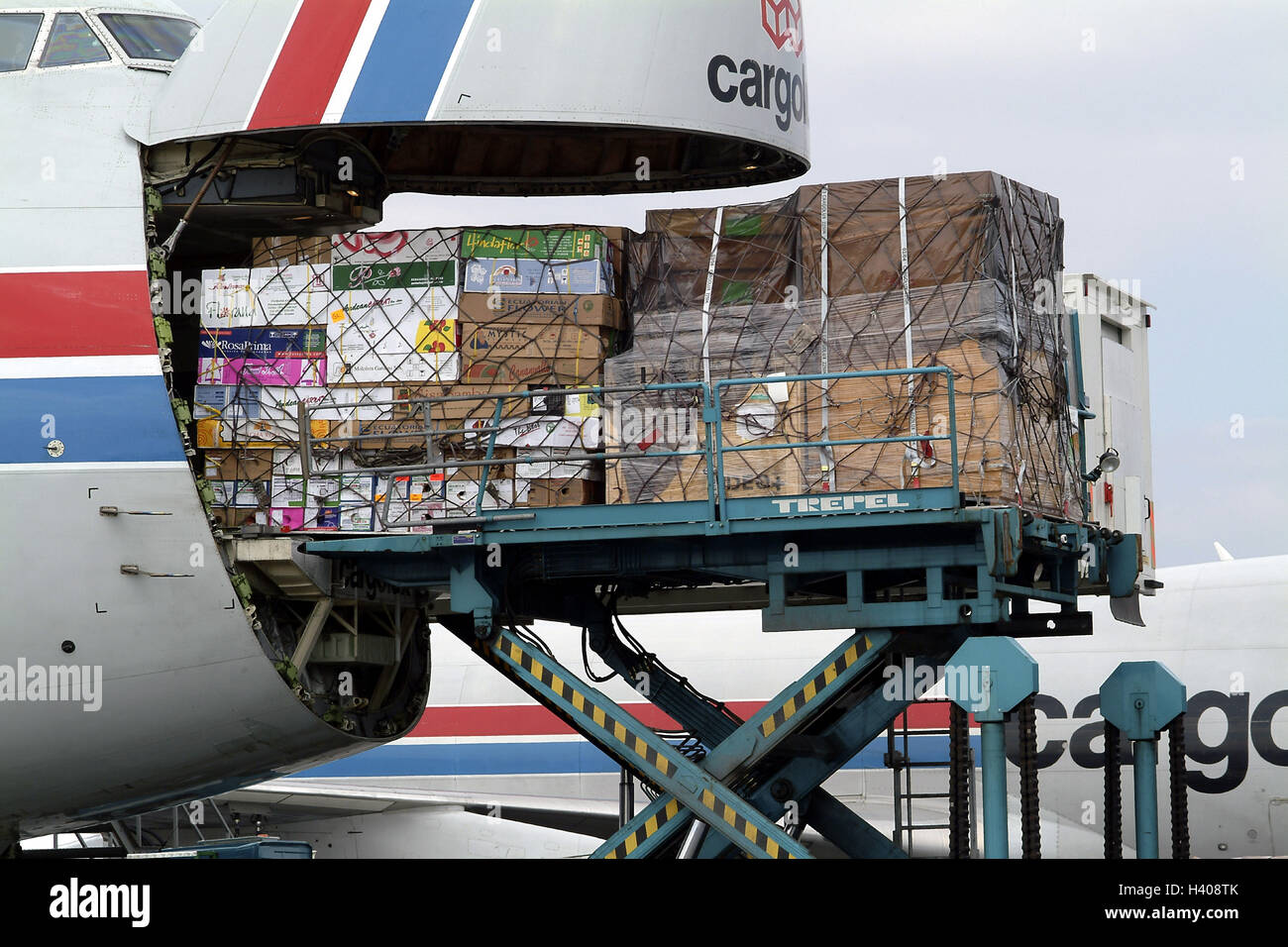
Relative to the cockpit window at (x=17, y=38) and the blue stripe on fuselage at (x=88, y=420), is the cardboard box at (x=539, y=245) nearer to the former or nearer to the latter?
the blue stripe on fuselage at (x=88, y=420)

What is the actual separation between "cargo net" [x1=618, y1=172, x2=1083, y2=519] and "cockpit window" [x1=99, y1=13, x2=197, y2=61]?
4600 mm

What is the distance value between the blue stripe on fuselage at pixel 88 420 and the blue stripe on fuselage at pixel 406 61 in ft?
9.37

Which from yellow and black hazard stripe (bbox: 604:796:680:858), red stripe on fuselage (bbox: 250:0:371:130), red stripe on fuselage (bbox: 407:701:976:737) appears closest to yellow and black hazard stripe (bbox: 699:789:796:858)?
yellow and black hazard stripe (bbox: 604:796:680:858)

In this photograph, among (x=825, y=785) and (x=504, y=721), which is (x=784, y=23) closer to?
(x=825, y=785)

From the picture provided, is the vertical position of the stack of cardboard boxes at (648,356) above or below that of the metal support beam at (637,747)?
above

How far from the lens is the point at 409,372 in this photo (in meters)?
15.0

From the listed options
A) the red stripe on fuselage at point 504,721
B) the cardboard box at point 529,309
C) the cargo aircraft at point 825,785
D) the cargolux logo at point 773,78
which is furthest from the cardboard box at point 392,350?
the red stripe on fuselage at point 504,721

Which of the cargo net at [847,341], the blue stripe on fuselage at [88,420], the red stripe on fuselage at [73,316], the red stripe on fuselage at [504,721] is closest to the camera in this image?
the blue stripe on fuselage at [88,420]

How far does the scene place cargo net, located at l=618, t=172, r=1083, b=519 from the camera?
14070mm

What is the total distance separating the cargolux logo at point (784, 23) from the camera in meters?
14.7

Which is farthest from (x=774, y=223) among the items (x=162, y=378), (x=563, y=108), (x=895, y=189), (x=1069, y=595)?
(x=162, y=378)

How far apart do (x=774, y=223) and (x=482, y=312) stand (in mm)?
2784
